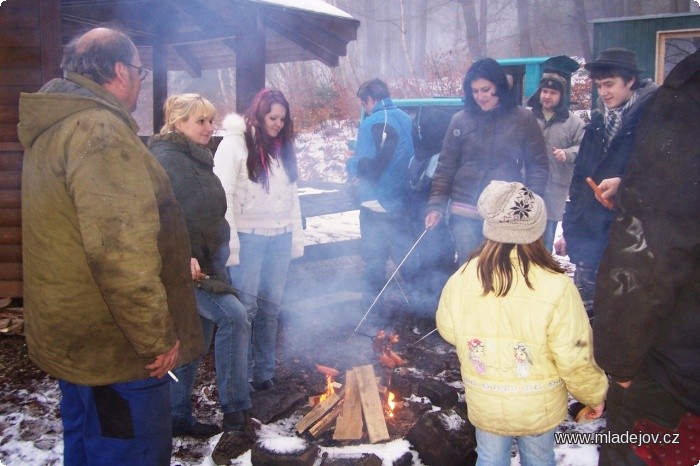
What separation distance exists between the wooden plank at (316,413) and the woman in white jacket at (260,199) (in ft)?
2.00

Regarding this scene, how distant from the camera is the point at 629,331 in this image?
1921 mm

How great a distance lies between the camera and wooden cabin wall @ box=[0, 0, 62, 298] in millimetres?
6062

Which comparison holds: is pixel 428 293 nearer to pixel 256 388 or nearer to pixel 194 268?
pixel 256 388

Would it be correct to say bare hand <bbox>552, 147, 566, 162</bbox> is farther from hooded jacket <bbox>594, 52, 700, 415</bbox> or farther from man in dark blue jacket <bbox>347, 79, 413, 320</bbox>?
hooded jacket <bbox>594, 52, 700, 415</bbox>

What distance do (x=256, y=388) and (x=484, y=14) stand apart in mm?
25208

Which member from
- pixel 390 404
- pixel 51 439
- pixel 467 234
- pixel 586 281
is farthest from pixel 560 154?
pixel 51 439

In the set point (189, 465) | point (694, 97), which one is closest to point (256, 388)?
point (189, 465)

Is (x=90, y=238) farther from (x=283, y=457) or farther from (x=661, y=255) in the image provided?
(x=661, y=255)

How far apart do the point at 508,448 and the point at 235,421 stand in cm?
185

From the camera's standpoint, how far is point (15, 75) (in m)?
6.22

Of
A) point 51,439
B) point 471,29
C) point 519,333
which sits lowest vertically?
point 51,439

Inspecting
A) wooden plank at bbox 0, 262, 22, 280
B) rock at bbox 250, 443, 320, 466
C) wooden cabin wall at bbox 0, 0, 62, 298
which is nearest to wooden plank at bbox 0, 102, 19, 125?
wooden cabin wall at bbox 0, 0, 62, 298

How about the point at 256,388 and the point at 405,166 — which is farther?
the point at 405,166

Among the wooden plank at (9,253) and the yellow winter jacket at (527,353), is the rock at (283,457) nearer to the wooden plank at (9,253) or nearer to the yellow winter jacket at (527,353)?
the yellow winter jacket at (527,353)
